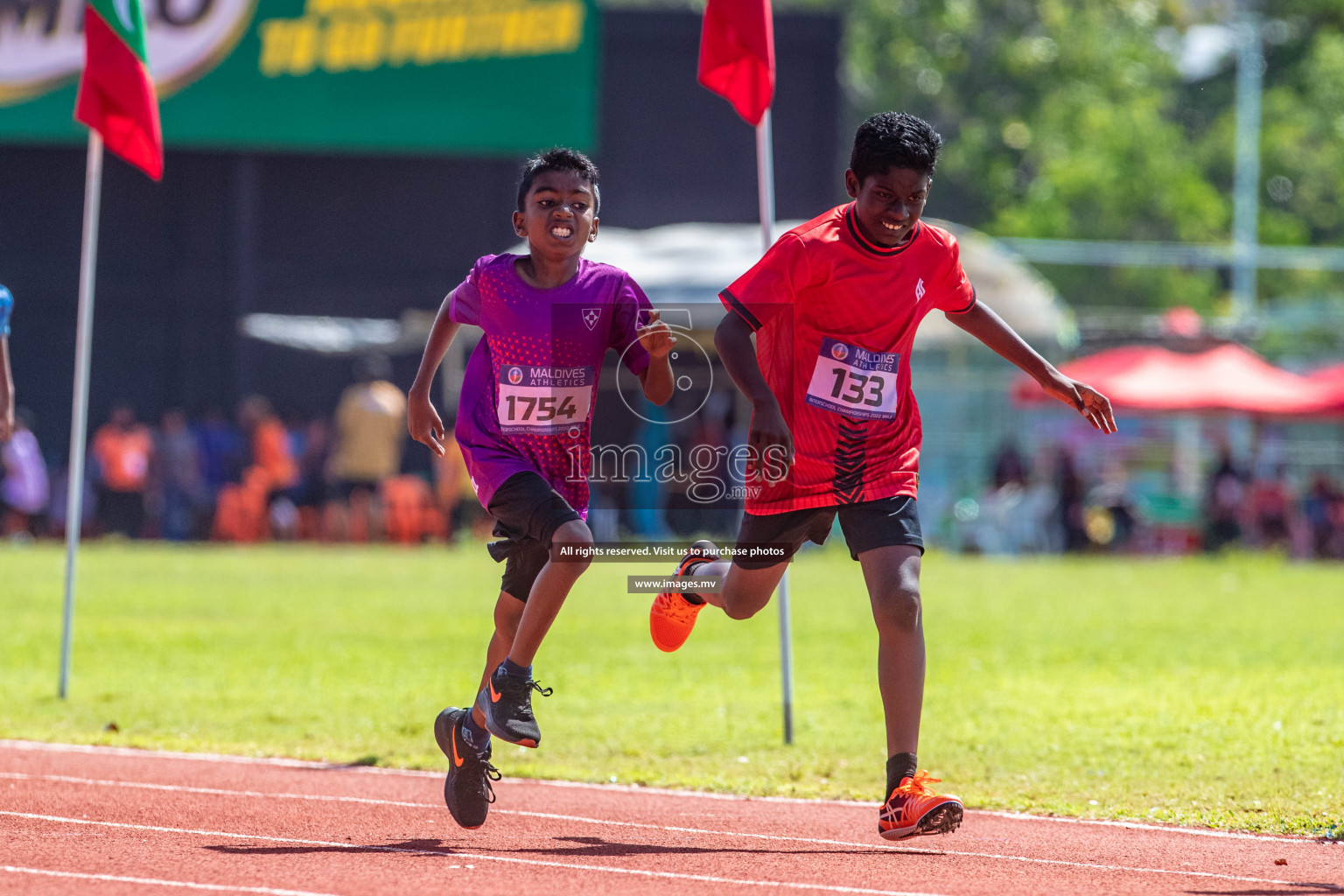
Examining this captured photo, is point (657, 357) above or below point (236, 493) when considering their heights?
above

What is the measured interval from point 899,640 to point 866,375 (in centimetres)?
92

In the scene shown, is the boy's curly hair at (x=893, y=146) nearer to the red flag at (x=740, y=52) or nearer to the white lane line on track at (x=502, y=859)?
the white lane line on track at (x=502, y=859)

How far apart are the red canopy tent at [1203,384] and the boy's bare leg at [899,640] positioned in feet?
61.8

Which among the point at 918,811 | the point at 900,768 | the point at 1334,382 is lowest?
the point at 918,811

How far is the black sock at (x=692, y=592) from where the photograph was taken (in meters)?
7.11

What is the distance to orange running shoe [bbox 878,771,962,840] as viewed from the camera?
19.4ft

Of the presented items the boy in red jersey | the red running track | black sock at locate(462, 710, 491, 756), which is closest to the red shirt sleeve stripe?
the boy in red jersey

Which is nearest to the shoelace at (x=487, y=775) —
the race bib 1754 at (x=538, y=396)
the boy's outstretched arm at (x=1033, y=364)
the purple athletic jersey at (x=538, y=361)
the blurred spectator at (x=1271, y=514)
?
the purple athletic jersey at (x=538, y=361)

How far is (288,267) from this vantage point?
28625mm

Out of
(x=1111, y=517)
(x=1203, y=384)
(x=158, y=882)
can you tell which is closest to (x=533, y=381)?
(x=158, y=882)

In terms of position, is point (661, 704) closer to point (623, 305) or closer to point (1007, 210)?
point (623, 305)

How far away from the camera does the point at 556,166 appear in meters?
6.41

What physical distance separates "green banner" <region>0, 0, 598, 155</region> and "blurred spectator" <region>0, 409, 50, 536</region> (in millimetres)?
5607

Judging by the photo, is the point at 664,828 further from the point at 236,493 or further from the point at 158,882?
the point at 236,493
